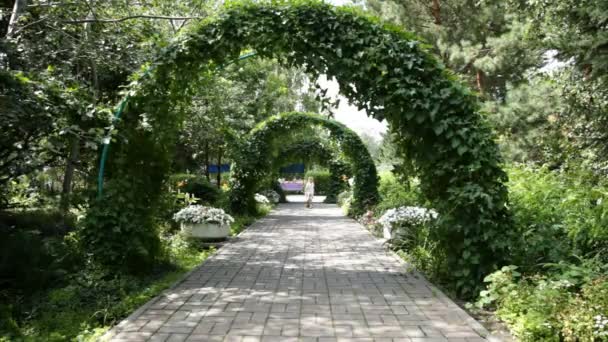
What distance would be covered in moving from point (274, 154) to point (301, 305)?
12831 mm

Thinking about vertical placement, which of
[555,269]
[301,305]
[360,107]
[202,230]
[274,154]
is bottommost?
[301,305]

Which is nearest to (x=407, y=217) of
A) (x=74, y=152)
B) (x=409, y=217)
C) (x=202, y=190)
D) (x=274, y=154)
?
(x=409, y=217)

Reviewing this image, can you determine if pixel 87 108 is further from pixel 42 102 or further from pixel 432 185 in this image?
pixel 432 185

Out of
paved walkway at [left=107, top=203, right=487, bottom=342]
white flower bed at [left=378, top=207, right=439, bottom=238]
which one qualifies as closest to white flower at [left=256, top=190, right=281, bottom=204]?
white flower bed at [left=378, top=207, right=439, bottom=238]

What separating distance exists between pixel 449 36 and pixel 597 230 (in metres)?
15.1

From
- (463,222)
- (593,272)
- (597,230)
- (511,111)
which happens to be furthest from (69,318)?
(511,111)

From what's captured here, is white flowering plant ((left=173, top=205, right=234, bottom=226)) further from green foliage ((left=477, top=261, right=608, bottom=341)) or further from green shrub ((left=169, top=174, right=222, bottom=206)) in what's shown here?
green foliage ((left=477, top=261, right=608, bottom=341))

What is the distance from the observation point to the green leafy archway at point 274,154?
1662 centimetres

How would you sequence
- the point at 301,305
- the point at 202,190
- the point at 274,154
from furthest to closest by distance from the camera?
the point at 274,154, the point at 202,190, the point at 301,305

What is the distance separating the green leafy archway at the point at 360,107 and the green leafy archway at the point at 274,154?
9.56 m

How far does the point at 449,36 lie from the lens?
61.6 ft

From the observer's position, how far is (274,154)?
17906 mm

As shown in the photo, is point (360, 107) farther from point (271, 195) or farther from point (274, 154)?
point (271, 195)

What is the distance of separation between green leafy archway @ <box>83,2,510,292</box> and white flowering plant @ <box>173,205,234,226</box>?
2.87 meters
